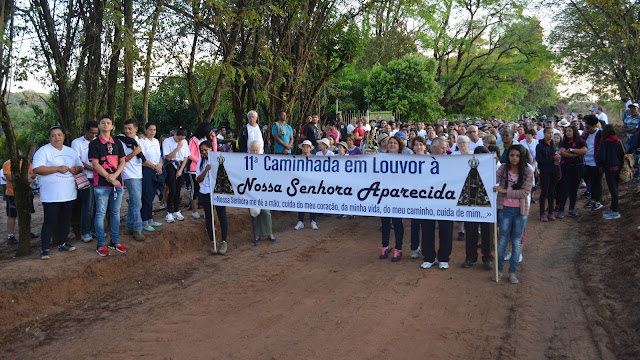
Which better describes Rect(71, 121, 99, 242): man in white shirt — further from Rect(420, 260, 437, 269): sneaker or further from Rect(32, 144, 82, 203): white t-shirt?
Rect(420, 260, 437, 269): sneaker

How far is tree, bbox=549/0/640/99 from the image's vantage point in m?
18.1

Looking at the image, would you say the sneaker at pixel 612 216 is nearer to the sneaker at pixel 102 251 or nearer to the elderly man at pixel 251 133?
the elderly man at pixel 251 133

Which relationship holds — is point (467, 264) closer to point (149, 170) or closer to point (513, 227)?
point (513, 227)

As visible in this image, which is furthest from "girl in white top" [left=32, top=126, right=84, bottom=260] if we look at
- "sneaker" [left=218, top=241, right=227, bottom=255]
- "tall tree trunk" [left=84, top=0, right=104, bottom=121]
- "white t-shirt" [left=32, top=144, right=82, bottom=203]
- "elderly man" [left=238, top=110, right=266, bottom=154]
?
"elderly man" [left=238, top=110, right=266, bottom=154]

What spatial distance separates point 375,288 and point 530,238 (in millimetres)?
4153

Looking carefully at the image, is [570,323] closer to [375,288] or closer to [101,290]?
[375,288]

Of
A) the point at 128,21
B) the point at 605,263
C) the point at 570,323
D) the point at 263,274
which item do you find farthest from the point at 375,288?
the point at 128,21

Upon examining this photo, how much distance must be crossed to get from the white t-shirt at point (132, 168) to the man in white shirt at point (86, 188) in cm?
53

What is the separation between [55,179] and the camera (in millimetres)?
7152

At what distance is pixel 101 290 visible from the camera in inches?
277

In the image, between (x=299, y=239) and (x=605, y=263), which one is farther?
(x=299, y=239)

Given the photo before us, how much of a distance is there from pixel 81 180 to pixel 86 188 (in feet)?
1.38

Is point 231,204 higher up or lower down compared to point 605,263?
higher up

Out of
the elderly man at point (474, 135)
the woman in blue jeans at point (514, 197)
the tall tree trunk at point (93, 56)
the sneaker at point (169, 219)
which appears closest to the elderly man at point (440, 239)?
the woman in blue jeans at point (514, 197)
